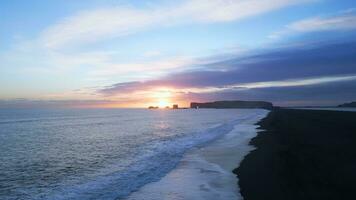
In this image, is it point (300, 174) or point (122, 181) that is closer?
point (300, 174)

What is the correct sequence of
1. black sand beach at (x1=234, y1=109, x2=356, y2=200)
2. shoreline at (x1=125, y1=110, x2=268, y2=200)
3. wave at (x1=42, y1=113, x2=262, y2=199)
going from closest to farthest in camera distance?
black sand beach at (x1=234, y1=109, x2=356, y2=200) → shoreline at (x1=125, y1=110, x2=268, y2=200) → wave at (x1=42, y1=113, x2=262, y2=199)

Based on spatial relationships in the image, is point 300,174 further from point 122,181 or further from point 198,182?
point 122,181

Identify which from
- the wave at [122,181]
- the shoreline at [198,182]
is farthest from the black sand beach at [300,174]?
the wave at [122,181]

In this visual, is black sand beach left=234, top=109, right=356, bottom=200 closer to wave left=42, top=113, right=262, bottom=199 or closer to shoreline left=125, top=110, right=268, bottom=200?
shoreline left=125, top=110, right=268, bottom=200

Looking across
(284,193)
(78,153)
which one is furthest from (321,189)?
(78,153)

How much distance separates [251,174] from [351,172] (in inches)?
182

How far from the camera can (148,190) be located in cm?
1611

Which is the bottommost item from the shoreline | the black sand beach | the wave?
the wave

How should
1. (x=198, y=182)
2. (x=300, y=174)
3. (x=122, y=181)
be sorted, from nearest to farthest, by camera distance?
(x=300, y=174)
(x=198, y=182)
(x=122, y=181)

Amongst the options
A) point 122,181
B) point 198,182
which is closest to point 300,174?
point 198,182

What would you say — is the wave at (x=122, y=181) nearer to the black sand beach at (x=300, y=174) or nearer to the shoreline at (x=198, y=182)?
the shoreline at (x=198, y=182)

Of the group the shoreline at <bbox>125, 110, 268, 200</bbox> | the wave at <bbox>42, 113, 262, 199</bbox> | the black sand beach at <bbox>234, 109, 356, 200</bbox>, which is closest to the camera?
the black sand beach at <bbox>234, 109, 356, 200</bbox>

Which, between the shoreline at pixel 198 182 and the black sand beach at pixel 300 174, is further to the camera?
the shoreline at pixel 198 182

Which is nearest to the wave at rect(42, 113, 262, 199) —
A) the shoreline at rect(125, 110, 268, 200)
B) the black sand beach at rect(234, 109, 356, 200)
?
the shoreline at rect(125, 110, 268, 200)
